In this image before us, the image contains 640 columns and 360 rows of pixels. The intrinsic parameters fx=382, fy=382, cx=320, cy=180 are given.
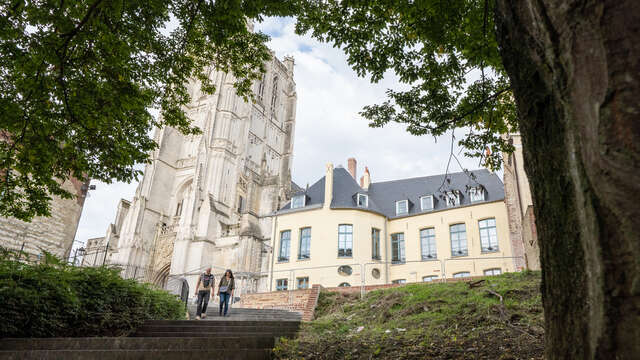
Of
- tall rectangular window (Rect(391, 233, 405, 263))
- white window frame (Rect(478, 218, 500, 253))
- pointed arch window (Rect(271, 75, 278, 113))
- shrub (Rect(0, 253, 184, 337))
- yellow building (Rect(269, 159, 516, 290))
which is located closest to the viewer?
shrub (Rect(0, 253, 184, 337))

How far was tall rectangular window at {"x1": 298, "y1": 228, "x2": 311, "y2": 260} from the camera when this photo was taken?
24.2 metres

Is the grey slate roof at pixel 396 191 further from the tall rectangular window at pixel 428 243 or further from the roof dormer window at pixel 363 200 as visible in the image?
the tall rectangular window at pixel 428 243

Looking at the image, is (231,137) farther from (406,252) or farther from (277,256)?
(406,252)

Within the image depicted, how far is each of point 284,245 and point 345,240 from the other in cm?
415

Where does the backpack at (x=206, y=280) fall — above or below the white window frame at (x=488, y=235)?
below

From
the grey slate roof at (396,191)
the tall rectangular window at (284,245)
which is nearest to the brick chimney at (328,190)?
the grey slate roof at (396,191)

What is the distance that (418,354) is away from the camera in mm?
5277

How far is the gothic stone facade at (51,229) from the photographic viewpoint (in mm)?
16578

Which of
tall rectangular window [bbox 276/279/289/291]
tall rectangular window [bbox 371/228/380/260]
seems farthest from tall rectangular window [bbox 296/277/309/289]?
tall rectangular window [bbox 371/228/380/260]

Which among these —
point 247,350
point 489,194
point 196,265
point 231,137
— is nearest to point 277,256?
point 196,265

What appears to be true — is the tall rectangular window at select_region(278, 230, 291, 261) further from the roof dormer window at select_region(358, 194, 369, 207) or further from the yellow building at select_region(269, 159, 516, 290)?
the roof dormer window at select_region(358, 194, 369, 207)

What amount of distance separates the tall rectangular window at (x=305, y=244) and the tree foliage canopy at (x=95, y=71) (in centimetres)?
1692

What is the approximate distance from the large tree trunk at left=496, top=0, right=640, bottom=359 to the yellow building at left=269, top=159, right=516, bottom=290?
67.6 ft

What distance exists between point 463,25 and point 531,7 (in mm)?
5066
